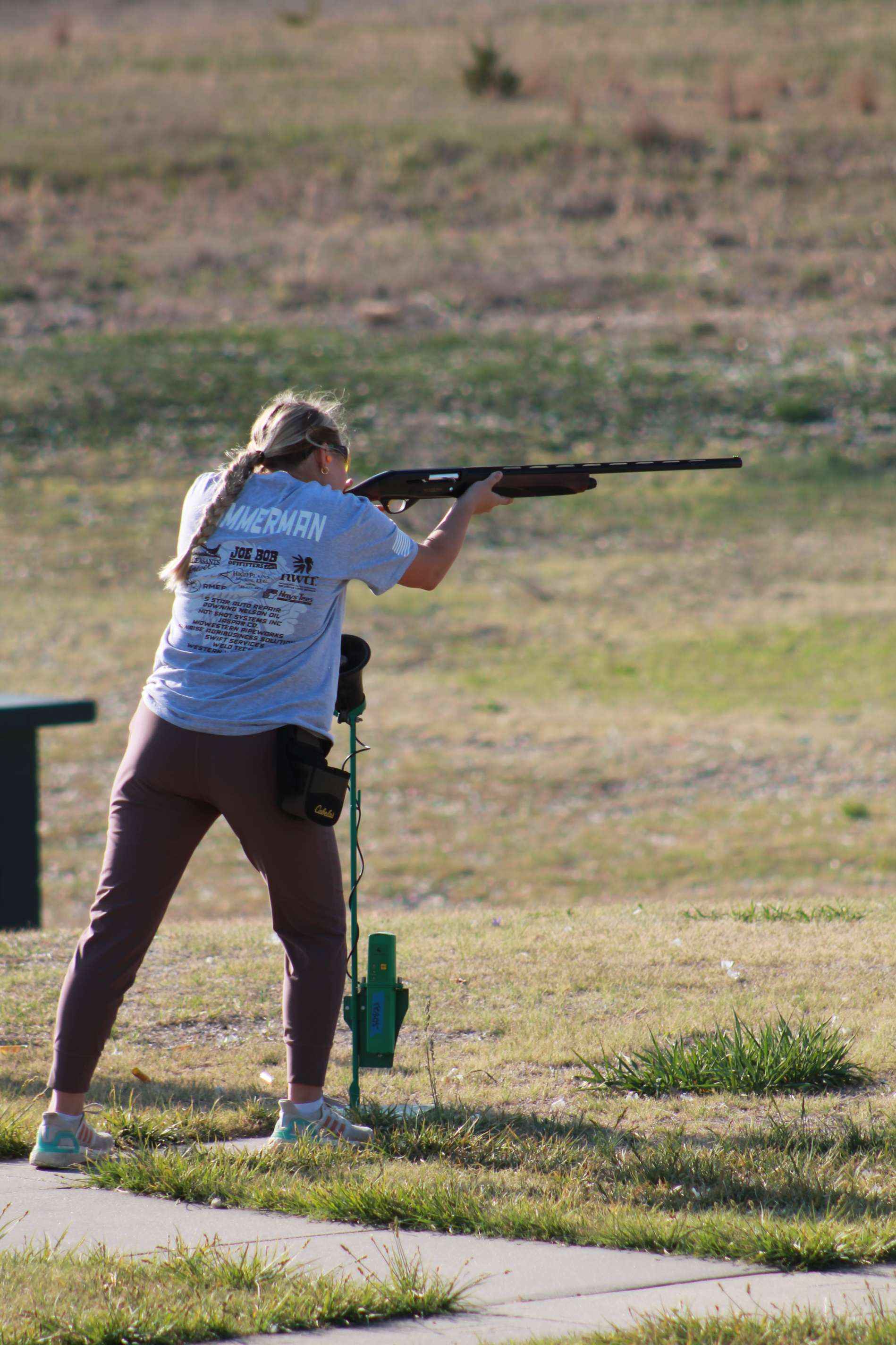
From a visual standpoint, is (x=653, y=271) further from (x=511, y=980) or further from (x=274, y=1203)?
(x=274, y=1203)

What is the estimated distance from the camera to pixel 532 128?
116 feet

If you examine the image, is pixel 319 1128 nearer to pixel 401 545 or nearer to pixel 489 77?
pixel 401 545

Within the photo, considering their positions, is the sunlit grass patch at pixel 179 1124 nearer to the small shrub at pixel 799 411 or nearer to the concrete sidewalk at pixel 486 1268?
the concrete sidewalk at pixel 486 1268

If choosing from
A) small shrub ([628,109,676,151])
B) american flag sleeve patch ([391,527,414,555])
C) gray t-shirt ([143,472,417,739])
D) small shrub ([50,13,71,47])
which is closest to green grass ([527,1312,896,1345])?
gray t-shirt ([143,472,417,739])

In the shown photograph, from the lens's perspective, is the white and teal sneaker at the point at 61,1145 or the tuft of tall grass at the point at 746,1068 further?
the tuft of tall grass at the point at 746,1068

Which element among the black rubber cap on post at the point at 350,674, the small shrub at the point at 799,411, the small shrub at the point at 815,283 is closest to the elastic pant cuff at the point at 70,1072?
the black rubber cap on post at the point at 350,674

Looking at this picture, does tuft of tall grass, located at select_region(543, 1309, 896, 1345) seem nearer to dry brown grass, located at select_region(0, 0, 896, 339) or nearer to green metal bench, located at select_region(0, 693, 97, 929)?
green metal bench, located at select_region(0, 693, 97, 929)

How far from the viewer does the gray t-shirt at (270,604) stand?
4.01 metres

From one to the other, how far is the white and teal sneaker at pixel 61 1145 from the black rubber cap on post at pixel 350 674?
4.12 feet

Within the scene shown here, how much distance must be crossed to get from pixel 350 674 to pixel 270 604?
43 centimetres

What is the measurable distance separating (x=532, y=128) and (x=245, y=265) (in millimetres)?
8659

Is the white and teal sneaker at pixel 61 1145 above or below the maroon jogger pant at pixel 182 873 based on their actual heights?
below

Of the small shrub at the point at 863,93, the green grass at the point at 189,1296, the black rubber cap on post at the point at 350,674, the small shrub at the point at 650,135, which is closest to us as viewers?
the green grass at the point at 189,1296

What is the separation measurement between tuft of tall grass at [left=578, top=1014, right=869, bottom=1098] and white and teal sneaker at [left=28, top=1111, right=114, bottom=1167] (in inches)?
56.9
